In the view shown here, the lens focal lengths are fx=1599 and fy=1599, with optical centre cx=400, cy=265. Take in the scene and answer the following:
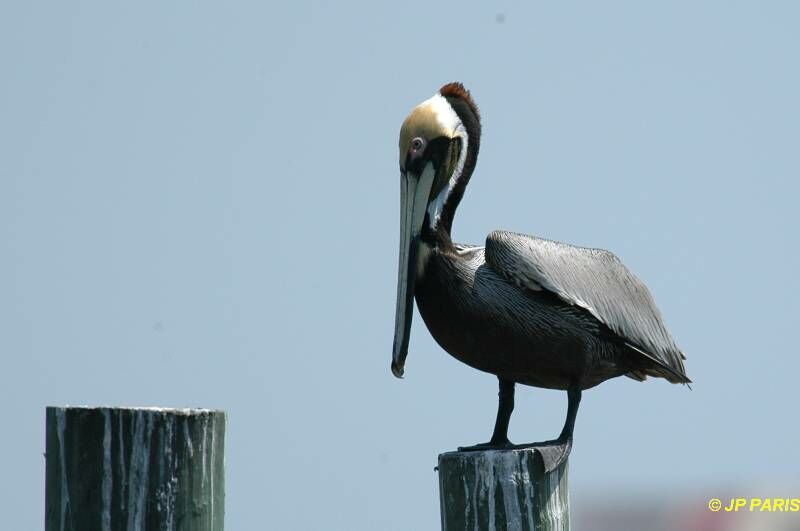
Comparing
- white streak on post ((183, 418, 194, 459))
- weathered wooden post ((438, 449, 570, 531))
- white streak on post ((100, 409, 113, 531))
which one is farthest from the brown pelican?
white streak on post ((100, 409, 113, 531))

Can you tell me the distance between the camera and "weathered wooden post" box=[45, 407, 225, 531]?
4688 millimetres

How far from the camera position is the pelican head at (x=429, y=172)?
6367 mm

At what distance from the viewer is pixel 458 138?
6.76 metres

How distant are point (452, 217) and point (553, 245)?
45cm

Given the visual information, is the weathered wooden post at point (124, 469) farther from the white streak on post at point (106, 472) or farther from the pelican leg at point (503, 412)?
the pelican leg at point (503, 412)

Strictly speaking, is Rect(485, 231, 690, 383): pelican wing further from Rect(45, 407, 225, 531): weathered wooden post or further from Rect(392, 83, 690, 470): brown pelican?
Rect(45, 407, 225, 531): weathered wooden post

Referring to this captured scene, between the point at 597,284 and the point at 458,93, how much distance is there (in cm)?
102

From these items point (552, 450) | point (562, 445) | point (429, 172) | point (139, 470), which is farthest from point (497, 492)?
point (429, 172)

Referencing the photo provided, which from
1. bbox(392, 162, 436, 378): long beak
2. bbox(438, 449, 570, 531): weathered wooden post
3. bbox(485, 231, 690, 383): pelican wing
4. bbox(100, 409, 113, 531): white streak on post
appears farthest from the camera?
bbox(485, 231, 690, 383): pelican wing

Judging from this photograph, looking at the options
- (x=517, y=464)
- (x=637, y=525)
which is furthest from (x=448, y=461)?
(x=637, y=525)

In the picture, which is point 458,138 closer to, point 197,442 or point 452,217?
point 452,217

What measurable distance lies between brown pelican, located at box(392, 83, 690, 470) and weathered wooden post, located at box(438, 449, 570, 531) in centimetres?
57

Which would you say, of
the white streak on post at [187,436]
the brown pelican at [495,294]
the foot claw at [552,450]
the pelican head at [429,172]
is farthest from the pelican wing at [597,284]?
the white streak on post at [187,436]

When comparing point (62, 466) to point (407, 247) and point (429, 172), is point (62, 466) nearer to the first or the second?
point (407, 247)
